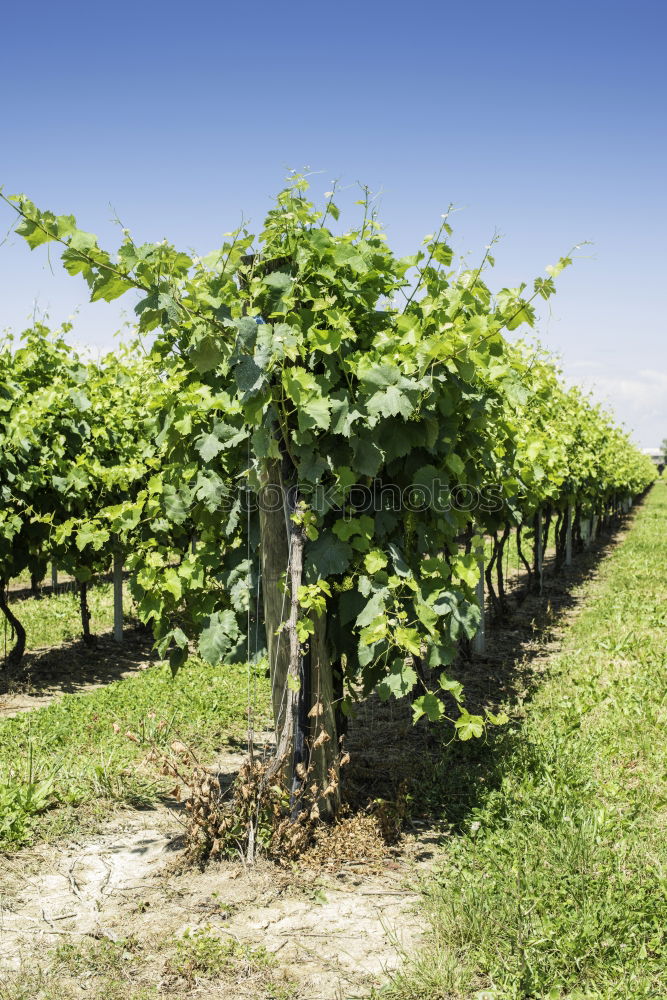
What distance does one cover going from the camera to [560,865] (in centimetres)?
339

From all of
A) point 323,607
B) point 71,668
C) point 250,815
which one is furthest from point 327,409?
point 71,668

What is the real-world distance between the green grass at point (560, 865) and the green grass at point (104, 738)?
1652 mm

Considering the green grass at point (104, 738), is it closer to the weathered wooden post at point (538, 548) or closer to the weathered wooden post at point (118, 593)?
the weathered wooden post at point (118, 593)

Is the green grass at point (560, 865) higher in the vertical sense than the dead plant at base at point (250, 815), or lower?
lower

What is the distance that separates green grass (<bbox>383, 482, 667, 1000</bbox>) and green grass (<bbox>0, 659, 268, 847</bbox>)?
5.42 feet

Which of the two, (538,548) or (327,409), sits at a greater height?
(327,409)

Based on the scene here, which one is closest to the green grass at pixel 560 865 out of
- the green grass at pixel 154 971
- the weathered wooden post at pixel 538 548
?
the green grass at pixel 154 971

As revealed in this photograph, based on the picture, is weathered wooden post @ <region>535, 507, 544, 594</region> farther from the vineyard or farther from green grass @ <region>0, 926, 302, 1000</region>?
green grass @ <region>0, 926, 302, 1000</region>

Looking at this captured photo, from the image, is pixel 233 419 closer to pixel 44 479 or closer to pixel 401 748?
pixel 401 748

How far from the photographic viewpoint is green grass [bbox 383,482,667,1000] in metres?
2.75

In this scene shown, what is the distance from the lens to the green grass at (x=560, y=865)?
9.03ft

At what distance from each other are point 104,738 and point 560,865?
10.8 ft

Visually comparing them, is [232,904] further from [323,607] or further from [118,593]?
[118,593]

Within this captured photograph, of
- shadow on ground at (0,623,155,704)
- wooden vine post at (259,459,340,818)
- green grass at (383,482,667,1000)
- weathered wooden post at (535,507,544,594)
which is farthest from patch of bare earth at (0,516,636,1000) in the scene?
weathered wooden post at (535,507,544,594)
